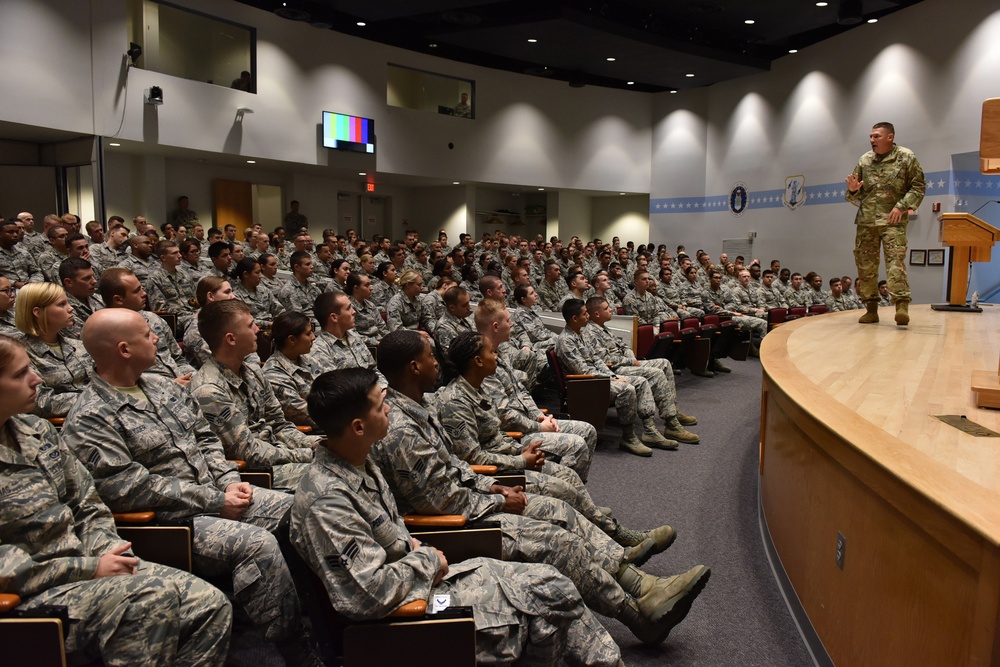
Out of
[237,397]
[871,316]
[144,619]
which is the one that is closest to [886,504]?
[144,619]

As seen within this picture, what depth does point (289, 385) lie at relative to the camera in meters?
3.29

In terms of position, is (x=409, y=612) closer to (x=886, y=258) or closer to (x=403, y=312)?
(x=886, y=258)

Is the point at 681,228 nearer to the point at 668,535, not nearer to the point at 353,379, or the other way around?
the point at 668,535

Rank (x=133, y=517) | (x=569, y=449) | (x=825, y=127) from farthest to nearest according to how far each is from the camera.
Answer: (x=825, y=127) < (x=569, y=449) < (x=133, y=517)

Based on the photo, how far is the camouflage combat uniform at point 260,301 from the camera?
588 cm

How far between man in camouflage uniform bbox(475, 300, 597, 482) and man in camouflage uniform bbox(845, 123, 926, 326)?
2.70m

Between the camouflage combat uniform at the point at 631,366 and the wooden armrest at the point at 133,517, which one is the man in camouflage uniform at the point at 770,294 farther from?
the wooden armrest at the point at 133,517

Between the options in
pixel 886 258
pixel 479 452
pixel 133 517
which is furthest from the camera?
pixel 886 258

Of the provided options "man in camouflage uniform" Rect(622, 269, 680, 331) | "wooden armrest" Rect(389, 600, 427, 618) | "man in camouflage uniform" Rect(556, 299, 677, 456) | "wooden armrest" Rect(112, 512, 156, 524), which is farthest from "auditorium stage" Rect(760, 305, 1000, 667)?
"man in camouflage uniform" Rect(622, 269, 680, 331)

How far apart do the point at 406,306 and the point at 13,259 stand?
3568 mm

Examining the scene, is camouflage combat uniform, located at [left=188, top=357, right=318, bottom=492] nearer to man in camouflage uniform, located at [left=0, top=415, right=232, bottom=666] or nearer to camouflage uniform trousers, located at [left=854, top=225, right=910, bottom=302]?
man in camouflage uniform, located at [left=0, top=415, right=232, bottom=666]

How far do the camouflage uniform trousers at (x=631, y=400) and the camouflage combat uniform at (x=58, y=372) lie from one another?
10.3ft

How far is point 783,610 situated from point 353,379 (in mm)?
1891

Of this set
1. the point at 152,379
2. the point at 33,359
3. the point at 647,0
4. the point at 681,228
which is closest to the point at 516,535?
the point at 152,379
